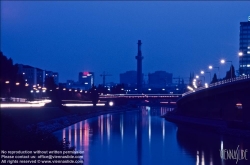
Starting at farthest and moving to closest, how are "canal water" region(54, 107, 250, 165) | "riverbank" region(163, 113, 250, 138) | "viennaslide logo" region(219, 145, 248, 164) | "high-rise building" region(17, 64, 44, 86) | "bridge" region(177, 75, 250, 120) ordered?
"high-rise building" region(17, 64, 44, 86) < "bridge" region(177, 75, 250, 120) < "riverbank" region(163, 113, 250, 138) < "viennaslide logo" region(219, 145, 248, 164) < "canal water" region(54, 107, 250, 165)

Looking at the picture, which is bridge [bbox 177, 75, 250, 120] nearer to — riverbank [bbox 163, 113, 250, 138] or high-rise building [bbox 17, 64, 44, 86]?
riverbank [bbox 163, 113, 250, 138]

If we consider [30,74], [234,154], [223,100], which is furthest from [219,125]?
[30,74]

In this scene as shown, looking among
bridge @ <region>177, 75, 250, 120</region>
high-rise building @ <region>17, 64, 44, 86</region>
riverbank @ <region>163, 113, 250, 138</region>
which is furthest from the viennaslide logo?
high-rise building @ <region>17, 64, 44, 86</region>

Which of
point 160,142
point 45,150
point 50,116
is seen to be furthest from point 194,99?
point 45,150

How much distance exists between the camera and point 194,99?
204ft

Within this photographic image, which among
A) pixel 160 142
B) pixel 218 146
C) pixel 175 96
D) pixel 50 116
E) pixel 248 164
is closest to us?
pixel 248 164

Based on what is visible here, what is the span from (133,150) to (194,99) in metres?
32.9

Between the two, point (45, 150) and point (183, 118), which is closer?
point (45, 150)

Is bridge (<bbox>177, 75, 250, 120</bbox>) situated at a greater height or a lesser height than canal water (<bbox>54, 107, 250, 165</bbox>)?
greater

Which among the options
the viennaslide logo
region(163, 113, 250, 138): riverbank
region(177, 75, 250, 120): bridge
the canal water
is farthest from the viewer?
region(177, 75, 250, 120): bridge

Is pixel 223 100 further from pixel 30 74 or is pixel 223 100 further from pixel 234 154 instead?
pixel 30 74

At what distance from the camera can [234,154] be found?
94.3 feet

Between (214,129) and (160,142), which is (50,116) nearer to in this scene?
(214,129)

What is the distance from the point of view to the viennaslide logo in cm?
2669
